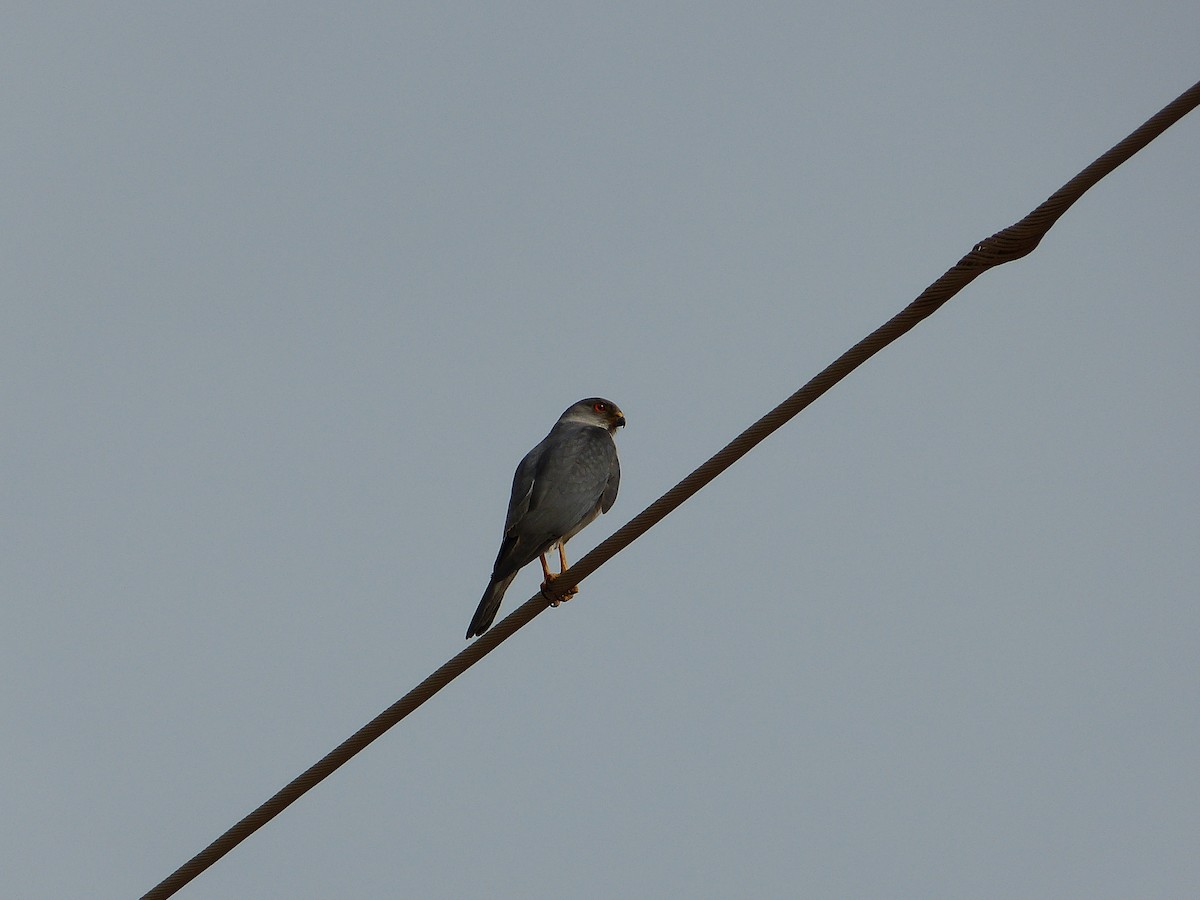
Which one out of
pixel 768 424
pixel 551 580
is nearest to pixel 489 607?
pixel 551 580

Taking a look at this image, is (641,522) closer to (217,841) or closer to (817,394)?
(817,394)

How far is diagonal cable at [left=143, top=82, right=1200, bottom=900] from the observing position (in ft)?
16.5

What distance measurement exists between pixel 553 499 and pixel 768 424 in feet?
12.6

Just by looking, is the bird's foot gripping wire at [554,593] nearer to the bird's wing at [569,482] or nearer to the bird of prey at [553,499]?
the bird of prey at [553,499]

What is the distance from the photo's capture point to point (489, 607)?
28.8 ft

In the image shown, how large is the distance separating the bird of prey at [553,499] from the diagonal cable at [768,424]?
2.03 metres

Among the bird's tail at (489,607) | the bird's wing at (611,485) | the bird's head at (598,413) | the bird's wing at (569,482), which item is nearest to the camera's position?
the bird's tail at (489,607)

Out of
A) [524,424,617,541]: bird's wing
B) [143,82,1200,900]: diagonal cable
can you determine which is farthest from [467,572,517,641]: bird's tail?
[143,82,1200,900]: diagonal cable

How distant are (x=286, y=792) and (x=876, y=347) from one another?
3.01m

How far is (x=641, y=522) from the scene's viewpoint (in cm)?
618

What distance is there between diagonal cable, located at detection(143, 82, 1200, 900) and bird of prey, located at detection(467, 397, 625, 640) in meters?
2.03

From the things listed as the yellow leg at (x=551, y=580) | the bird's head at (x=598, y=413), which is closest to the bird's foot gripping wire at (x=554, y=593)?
the yellow leg at (x=551, y=580)

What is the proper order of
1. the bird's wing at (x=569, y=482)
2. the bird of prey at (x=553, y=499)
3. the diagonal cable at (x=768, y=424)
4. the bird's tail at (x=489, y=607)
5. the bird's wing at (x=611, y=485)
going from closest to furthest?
the diagonal cable at (x=768, y=424) → the bird's tail at (x=489, y=607) → the bird of prey at (x=553, y=499) → the bird's wing at (x=569, y=482) → the bird's wing at (x=611, y=485)

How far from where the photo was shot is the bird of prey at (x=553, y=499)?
29.4ft
